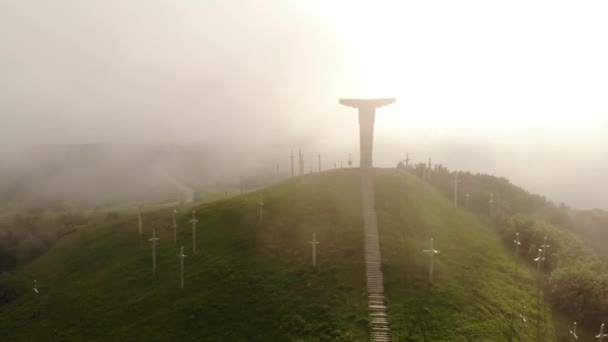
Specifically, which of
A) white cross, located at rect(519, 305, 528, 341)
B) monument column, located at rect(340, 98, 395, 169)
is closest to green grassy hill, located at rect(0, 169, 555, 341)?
white cross, located at rect(519, 305, 528, 341)

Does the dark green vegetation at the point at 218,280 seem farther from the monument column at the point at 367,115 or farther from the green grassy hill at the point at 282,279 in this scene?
the monument column at the point at 367,115

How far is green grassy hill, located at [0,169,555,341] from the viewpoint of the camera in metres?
56.2

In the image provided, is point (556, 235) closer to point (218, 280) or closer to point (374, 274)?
point (374, 274)

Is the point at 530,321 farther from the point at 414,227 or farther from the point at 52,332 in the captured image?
the point at 52,332

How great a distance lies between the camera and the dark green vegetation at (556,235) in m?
61.3

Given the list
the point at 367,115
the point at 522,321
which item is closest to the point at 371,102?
A: the point at 367,115

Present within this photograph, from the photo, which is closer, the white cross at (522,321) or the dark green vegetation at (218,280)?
the white cross at (522,321)

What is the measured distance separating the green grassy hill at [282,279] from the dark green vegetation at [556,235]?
295cm

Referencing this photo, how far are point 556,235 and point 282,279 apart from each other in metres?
45.1

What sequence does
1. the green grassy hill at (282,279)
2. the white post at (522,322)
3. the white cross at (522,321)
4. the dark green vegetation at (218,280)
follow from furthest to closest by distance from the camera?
the dark green vegetation at (218,280) < the green grassy hill at (282,279) < the white cross at (522,321) < the white post at (522,322)

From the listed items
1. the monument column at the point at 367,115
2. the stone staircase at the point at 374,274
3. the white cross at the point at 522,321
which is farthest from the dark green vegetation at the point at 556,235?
the stone staircase at the point at 374,274

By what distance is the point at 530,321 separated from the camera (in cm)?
5800

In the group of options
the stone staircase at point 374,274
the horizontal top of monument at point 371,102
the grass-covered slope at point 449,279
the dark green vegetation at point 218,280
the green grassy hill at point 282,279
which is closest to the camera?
the stone staircase at point 374,274

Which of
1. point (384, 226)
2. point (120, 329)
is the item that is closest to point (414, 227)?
point (384, 226)
